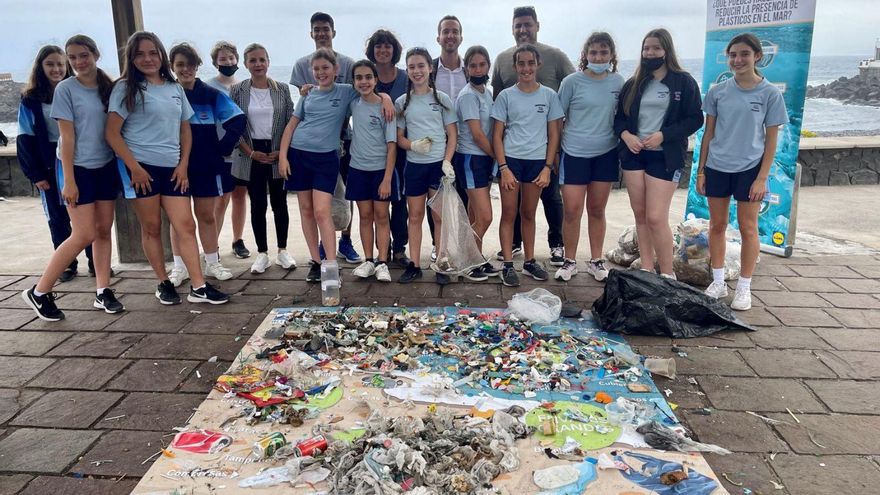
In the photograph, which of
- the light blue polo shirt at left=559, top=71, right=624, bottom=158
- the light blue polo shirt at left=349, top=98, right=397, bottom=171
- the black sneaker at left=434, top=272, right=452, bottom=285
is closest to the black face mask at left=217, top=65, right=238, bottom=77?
the light blue polo shirt at left=349, top=98, right=397, bottom=171

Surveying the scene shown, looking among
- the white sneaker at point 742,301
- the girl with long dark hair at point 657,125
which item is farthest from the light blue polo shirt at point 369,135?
the white sneaker at point 742,301

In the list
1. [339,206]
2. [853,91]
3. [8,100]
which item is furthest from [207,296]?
[853,91]

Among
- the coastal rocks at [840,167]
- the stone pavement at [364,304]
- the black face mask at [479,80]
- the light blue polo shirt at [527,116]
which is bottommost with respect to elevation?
the stone pavement at [364,304]

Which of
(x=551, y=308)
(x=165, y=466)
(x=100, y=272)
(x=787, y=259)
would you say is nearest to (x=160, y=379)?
(x=165, y=466)

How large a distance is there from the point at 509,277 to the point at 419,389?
1.85 metres

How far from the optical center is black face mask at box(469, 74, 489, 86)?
4469 mm

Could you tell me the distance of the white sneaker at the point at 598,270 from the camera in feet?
15.6

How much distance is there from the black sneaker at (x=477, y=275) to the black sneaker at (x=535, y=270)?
0.34 m

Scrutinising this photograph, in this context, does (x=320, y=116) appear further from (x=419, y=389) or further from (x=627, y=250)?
(x=627, y=250)

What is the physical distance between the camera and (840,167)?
8.55m

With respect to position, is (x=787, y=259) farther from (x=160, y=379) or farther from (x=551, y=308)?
(x=160, y=379)

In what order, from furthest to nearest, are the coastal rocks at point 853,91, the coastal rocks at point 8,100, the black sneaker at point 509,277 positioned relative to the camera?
1. the coastal rocks at point 853,91
2. the coastal rocks at point 8,100
3. the black sneaker at point 509,277

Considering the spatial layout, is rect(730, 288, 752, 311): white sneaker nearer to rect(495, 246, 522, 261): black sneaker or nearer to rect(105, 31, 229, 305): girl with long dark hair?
rect(495, 246, 522, 261): black sneaker

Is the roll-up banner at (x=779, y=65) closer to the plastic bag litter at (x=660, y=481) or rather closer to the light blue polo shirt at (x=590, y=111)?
the light blue polo shirt at (x=590, y=111)
